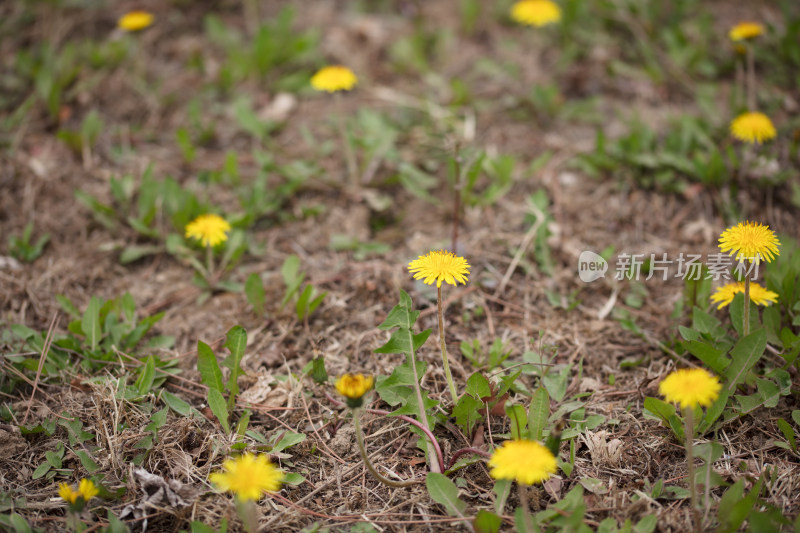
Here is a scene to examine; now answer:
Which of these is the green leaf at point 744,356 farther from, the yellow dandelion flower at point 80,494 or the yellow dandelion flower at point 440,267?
the yellow dandelion flower at point 80,494

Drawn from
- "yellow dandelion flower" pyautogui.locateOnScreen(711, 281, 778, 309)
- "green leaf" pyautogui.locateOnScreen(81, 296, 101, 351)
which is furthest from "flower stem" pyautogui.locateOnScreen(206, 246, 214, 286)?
"yellow dandelion flower" pyautogui.locateOnScreen(711, 281, 778, 309)

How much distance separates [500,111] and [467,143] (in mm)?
484

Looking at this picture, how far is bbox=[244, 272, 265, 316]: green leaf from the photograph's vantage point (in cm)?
249

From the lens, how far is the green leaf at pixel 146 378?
2148 millimetres

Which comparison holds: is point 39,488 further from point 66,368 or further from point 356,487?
point 356,487

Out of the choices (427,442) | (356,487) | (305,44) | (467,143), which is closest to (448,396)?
(427,442)

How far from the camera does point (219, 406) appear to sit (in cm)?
208

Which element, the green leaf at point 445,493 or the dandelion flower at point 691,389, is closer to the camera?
the dandelion flower at point 691,389

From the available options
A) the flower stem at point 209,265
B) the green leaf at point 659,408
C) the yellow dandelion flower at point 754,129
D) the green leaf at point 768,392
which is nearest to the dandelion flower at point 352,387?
the green leaf at point 659,408

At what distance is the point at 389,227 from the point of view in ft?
10.3

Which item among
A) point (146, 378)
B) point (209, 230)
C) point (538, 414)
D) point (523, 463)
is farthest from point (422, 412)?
point (209, 230)

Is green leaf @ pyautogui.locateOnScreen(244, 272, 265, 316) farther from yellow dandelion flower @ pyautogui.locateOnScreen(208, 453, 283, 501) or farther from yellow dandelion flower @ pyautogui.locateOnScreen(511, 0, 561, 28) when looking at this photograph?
yellow dandelion flower @ pyautogui.locateOnScreen(511, 0, 561, 28)

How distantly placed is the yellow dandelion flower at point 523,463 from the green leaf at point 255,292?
1317 millimetres

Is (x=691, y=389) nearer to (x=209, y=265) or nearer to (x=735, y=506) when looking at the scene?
(x=735, y=506)
